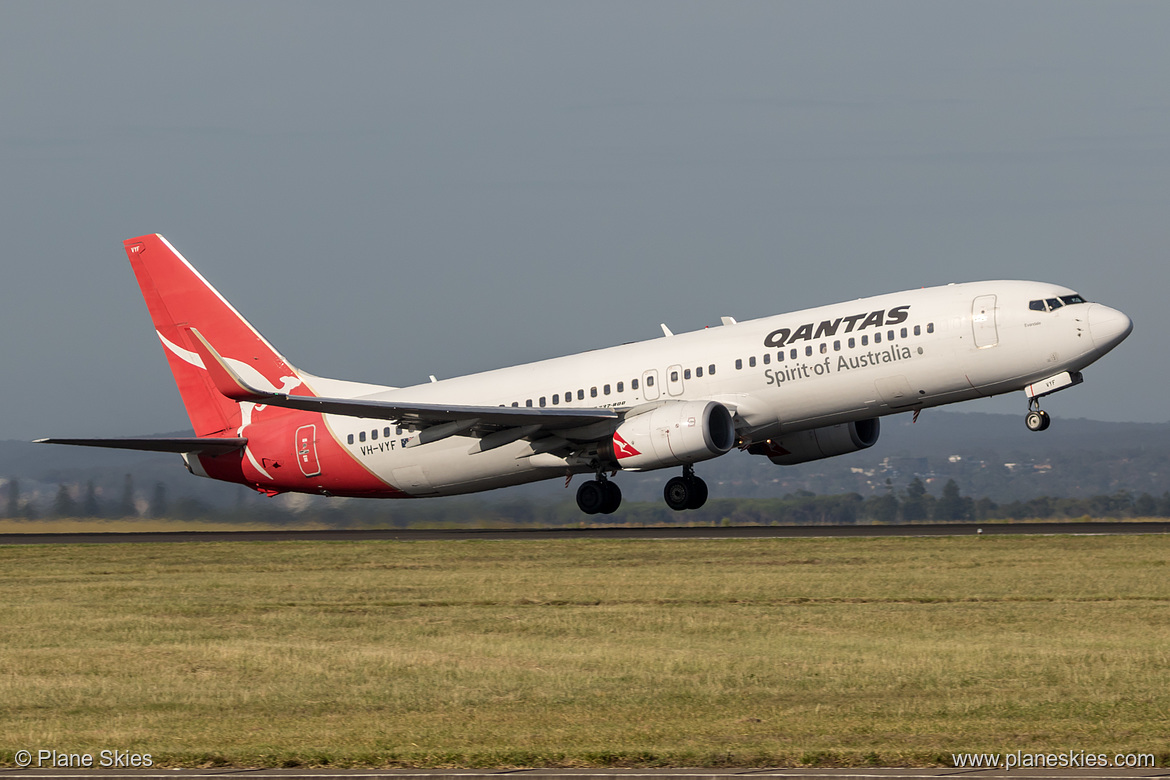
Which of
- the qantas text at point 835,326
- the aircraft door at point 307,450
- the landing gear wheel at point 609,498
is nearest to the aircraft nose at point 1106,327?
the qantas text at point 835,326

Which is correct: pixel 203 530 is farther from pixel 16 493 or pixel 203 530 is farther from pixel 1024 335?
pixel 1024 335

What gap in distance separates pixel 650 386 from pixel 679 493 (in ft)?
11.5

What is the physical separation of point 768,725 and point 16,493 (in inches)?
1698

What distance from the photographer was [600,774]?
35.1 feet

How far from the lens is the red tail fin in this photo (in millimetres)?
44969

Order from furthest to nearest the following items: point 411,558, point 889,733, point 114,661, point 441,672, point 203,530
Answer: point 203,530 → point 411,558 → point 114,661 → point 441,672 → point 889,733

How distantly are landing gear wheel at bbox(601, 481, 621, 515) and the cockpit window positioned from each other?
13.1 m

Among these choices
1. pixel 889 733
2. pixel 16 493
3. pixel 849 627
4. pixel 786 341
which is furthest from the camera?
pixel 16 493

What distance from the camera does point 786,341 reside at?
1412 inches

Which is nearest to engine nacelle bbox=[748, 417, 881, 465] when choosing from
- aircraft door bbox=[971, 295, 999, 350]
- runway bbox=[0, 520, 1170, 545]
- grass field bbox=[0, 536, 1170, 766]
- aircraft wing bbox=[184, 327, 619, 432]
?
runway bbox=[0, 520, 1170, 545]

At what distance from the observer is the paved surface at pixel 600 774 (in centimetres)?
1038

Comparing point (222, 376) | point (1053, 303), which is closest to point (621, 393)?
point (222, 376)

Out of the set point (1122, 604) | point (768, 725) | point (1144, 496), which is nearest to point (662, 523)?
point (1144, 496)

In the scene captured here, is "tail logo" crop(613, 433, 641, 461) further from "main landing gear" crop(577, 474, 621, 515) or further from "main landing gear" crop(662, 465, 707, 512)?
"main landing gear" crop(577, 474, 621, 515)
